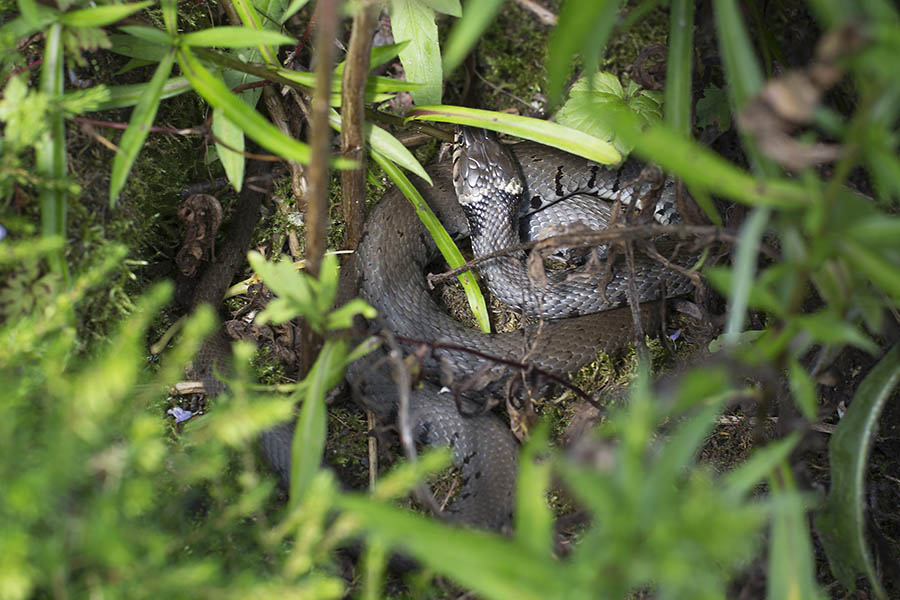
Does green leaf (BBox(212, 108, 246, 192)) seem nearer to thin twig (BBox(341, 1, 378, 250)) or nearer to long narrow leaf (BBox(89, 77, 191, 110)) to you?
long narrow leaf (BBox(89, 77, 191, 110))

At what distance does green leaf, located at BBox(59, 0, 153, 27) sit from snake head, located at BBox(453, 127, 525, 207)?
196 cm

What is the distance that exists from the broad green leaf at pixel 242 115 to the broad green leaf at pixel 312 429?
1.69 feet

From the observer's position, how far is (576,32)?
1338mm

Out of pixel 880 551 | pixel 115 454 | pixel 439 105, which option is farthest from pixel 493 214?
pixel 115 454

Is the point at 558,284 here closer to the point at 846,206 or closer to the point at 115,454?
the point at 846,206

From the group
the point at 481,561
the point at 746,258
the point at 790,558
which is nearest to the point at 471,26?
the point at 746,258

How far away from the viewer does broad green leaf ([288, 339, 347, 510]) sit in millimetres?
1676

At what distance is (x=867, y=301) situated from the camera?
131 cm

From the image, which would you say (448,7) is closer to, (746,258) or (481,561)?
(746,258)

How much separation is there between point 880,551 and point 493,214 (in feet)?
7.48

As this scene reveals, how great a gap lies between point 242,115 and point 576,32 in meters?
1.01

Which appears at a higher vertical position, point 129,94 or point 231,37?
point 231,37

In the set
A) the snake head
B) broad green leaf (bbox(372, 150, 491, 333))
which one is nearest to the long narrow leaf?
broad green leaf (bbox(372, 150, 491, 333))

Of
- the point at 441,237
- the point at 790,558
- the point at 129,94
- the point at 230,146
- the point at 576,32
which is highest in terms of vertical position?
the point at 576,32
